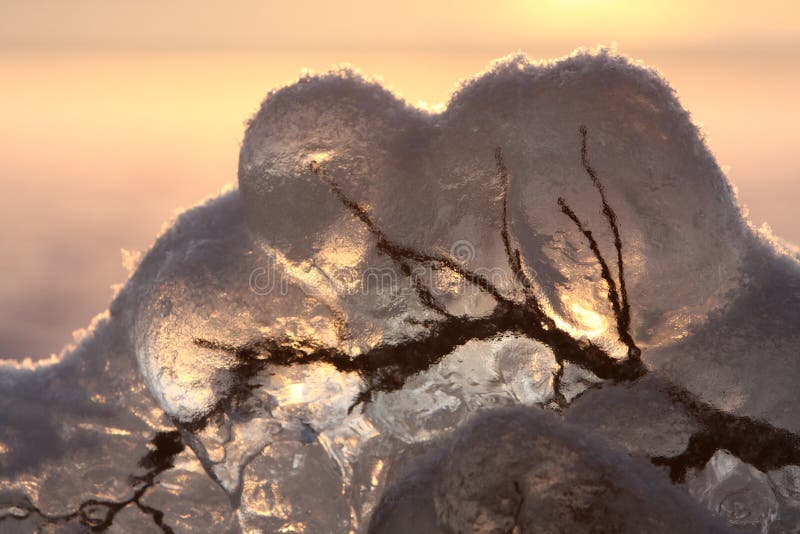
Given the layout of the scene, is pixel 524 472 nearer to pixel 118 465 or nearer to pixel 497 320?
pixel 497 320

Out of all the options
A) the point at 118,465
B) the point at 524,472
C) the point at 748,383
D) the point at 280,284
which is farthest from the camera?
the point at 118,465

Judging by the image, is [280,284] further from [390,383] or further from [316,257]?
[390,383]

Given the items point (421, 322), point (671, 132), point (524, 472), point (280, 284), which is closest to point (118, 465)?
point (280, 284)

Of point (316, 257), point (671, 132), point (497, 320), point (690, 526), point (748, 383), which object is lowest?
point (690, 526)

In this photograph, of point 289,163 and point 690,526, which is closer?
point 690,526

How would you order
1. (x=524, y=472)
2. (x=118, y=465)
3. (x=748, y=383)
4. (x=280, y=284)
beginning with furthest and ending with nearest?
(x=118, y=465) → (x=280, y=284) → (x=748, y=383) → (x=524, y=472)

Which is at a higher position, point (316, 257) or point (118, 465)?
point (316, 257)

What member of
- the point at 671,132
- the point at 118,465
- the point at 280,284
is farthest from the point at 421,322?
the point at 118,465
